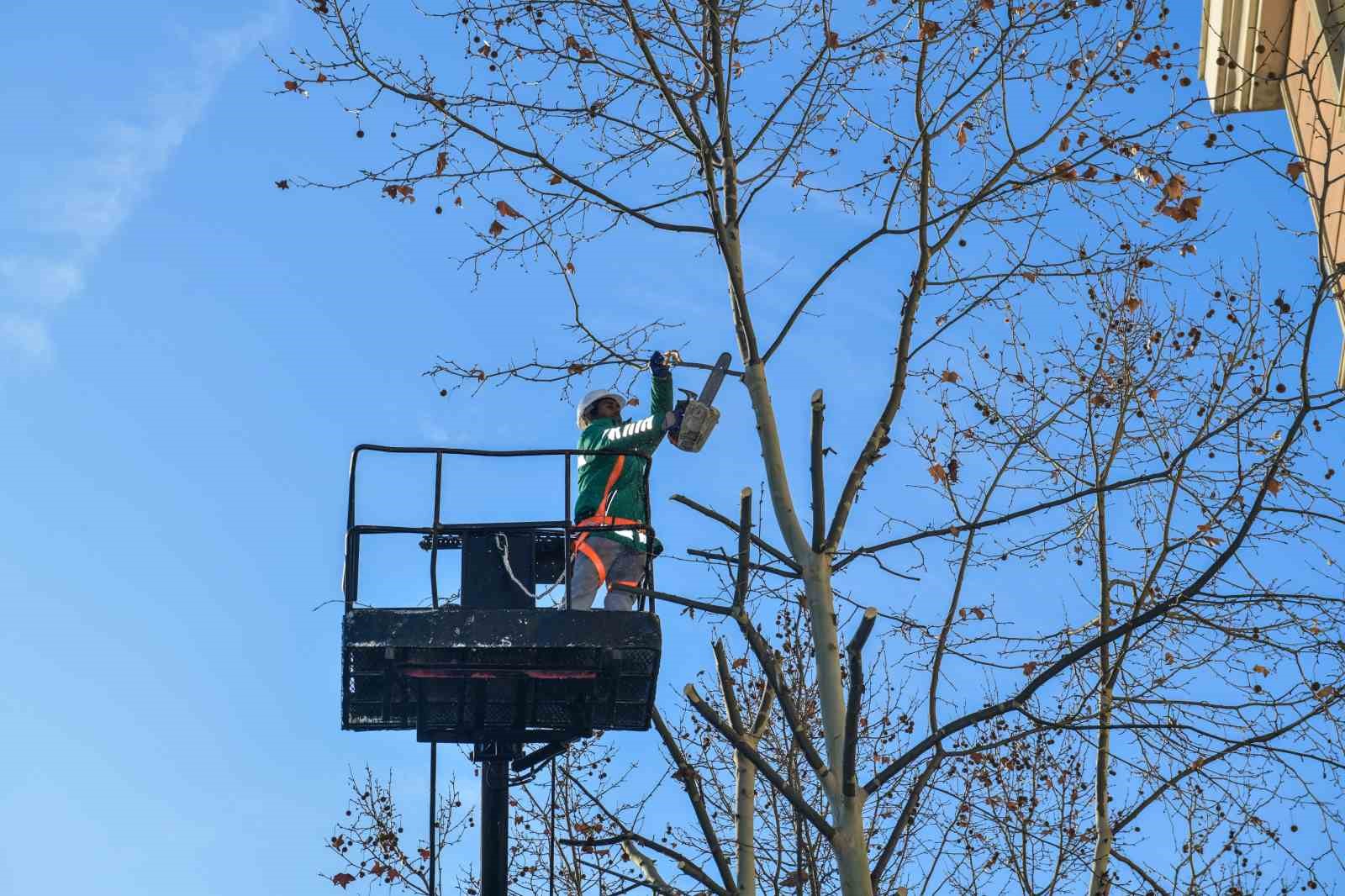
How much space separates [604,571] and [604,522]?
1.19ft

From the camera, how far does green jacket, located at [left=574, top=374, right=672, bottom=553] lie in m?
10.1

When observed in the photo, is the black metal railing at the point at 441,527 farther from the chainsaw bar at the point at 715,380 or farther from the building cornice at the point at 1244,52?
the building cornice at the point at 1244,52

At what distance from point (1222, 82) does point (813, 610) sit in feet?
19.9

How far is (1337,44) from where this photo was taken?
10.0 m

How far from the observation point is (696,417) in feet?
31.9

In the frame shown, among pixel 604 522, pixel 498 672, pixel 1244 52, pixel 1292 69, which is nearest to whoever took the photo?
pixel 498 672

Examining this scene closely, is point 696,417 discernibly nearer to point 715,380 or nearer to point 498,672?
point 715,380

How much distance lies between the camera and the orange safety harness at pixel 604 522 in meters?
10.1

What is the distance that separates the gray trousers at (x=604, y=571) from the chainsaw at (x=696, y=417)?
804mm

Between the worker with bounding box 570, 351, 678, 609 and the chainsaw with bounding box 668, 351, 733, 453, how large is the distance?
9 centimetres

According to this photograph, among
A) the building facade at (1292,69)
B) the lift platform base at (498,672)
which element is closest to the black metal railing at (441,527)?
the lift platform base at (498,672)

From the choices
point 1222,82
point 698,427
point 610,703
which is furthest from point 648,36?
point 1222,82

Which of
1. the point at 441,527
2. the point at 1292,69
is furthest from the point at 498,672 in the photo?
the point at 1292,69

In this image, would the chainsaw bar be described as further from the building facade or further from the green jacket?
the building facade
